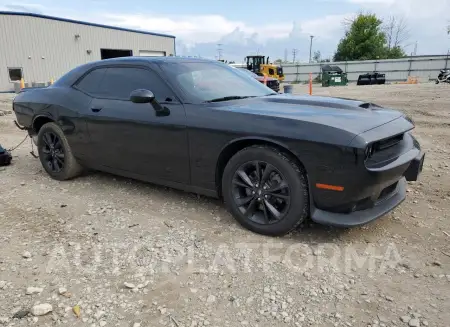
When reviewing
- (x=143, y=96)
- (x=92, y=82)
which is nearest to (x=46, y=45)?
(x=92, y=82)

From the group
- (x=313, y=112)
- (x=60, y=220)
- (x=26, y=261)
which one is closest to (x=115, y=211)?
(x=60, y=220)

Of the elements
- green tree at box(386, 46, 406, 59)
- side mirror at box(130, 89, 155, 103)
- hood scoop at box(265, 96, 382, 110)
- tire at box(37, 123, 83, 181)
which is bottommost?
tire at box(37, 123, 83, 181)

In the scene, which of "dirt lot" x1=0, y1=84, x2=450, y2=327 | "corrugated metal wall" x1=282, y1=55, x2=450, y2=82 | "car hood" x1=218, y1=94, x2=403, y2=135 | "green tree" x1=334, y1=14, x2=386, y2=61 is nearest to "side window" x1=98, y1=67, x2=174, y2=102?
"car hood" x1=218, y1=94, x2=403, y2=135

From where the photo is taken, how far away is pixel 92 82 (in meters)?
4.43

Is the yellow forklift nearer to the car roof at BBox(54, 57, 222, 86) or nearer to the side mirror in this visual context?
the car roof at BBox(54, 57, 222, 86)

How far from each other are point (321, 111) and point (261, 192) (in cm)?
85

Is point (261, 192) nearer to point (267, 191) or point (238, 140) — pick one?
point (267, 191)

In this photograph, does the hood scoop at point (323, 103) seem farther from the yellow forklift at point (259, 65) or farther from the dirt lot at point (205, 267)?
the yellow forklift at point (259, 65)

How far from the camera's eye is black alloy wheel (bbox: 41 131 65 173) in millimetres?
4766

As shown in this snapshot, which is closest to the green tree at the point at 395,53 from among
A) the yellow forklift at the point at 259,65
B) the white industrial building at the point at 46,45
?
the yellow forklift at the point at 259,65

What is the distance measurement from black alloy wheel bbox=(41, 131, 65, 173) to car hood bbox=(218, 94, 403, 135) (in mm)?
2448

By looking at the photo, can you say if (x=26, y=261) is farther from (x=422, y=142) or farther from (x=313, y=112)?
(x=422, y=142)

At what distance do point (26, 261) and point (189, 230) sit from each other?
1306 mm

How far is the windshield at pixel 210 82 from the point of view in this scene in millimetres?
3627
